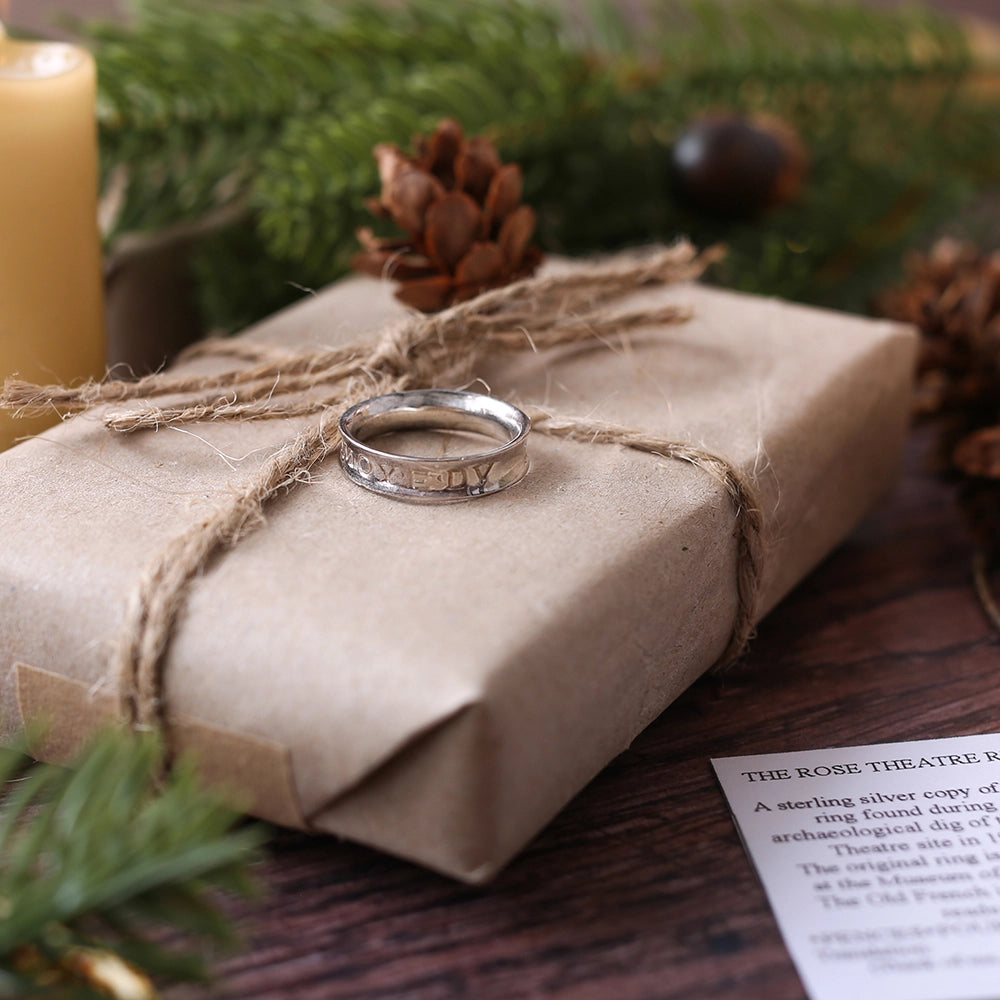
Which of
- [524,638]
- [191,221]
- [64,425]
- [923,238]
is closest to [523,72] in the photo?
[191,221]

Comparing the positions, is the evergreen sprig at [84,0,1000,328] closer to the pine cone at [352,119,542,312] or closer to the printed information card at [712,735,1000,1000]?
the pine cone at [352,119,542,312]

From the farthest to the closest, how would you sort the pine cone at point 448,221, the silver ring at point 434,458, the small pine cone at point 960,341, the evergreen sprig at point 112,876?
1. the small pine cone at point 960,341
2. the pine cone at point 448,221
3. the silver ring at point 434,458
4. the evergreen sprig at point 112,876

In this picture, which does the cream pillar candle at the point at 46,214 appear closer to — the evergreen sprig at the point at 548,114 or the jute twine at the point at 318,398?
the jute twine at the point at 318,398

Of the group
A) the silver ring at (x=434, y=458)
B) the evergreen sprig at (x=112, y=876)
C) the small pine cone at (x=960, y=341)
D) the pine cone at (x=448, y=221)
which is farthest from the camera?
the small pine cone at (x=960, y=341)

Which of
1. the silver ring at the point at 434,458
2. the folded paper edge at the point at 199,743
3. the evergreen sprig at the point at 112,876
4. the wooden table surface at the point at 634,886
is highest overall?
the silver ring at the point at 434,458

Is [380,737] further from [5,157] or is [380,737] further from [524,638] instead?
[5,157]

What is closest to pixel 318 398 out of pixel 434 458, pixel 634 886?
pixel 434 458

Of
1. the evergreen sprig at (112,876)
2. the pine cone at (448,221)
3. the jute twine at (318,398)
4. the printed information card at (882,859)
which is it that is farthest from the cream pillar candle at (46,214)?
the printed information card at (882,859)
